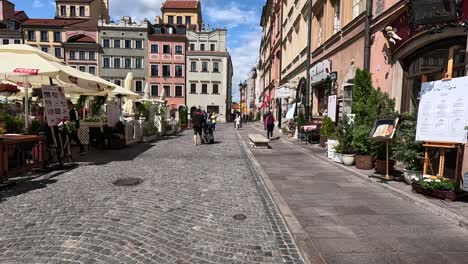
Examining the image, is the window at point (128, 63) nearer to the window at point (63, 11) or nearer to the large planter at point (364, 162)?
the window at point (63, 11)

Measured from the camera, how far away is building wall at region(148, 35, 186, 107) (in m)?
51.8

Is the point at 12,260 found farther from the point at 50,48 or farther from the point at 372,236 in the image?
the point at 50,48

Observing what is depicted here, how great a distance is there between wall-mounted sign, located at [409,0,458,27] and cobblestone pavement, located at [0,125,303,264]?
538 cm

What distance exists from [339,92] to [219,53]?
4211cm

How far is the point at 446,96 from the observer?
5777 millimetres

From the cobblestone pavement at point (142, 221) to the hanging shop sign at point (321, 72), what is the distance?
9372 millimetres

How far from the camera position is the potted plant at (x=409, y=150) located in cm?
647

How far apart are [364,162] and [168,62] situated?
4790 cm

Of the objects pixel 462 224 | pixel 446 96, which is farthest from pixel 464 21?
pixel 462 224

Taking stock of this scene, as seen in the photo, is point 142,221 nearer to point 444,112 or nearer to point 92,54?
point 444,112

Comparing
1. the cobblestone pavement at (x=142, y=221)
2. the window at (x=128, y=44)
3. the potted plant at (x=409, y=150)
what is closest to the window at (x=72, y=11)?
the window at (x=128, y=44)

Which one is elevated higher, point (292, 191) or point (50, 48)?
point (50, 48)

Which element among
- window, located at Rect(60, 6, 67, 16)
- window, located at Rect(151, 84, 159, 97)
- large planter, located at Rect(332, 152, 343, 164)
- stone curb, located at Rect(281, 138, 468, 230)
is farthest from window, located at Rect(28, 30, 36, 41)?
stone curb, located at Rect(281, 138, 468, 230)

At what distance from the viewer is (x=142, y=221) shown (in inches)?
180
